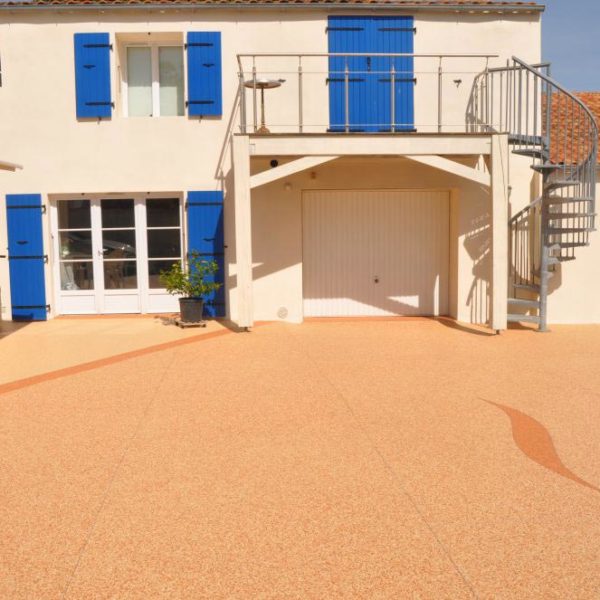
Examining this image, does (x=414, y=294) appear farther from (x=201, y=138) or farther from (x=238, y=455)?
(x=238, y=455)

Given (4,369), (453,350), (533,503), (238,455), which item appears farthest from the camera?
(453,350)

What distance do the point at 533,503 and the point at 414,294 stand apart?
24.8 ft

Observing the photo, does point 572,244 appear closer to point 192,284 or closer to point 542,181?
point 542,181

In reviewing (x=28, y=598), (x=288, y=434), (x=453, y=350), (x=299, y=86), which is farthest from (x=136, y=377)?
(x=299, y=86)

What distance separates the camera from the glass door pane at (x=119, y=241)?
35.8ft

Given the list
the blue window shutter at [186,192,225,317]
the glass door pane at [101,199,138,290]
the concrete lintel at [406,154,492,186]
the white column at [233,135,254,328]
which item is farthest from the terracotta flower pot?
the concrete lintel at [406,154,492,186]

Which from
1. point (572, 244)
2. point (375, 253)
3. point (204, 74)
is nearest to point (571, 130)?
point (572, 244)

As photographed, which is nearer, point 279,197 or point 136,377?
point 136,377

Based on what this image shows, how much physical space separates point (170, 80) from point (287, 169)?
286cm

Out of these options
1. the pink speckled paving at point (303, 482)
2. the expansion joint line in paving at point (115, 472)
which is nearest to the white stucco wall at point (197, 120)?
the pink speckled paving at point (303, 482)

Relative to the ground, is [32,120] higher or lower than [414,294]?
higher

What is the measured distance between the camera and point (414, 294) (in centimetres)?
1123

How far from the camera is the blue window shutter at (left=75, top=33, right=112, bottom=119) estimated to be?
10.5m

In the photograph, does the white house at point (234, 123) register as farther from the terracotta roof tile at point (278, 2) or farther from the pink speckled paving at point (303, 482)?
the pink speckled paving at point (303, 482)
